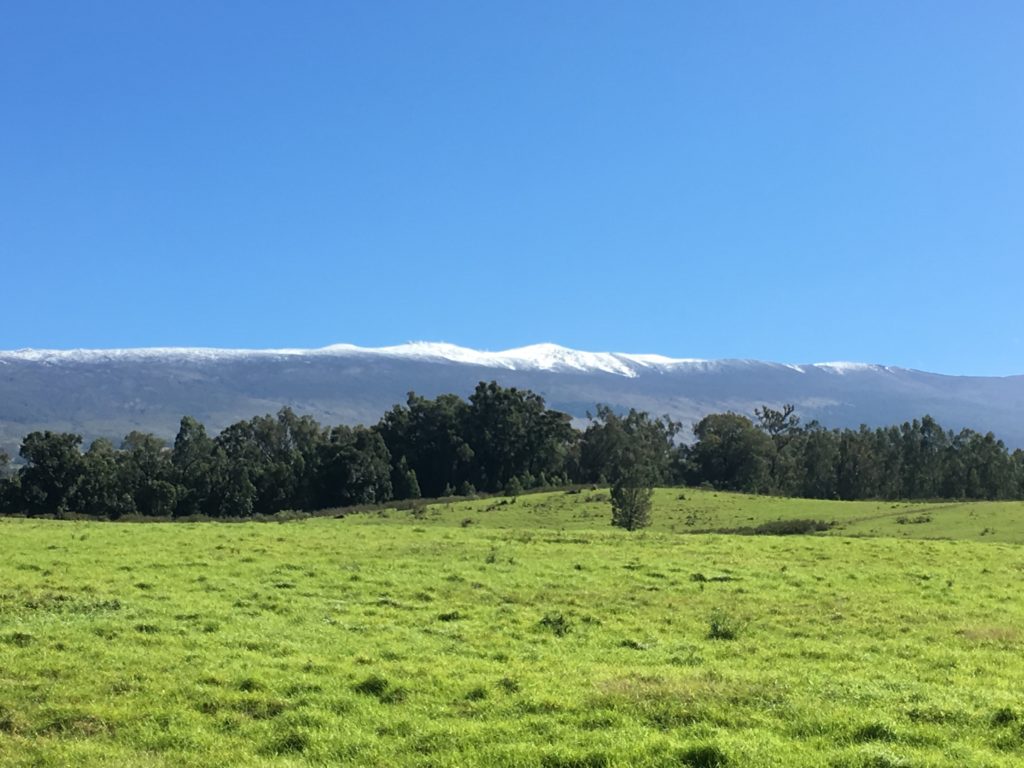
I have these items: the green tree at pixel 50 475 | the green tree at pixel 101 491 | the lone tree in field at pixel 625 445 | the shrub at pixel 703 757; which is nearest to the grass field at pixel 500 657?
the shrub at pixel 703 757

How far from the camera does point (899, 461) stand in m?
129

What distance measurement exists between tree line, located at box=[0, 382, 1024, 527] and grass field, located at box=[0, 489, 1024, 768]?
68865mm

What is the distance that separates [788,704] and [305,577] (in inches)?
660

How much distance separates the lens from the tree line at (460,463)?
9644 centimetres

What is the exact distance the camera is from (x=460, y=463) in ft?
392

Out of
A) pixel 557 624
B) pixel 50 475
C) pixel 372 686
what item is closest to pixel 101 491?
pixel 50 475

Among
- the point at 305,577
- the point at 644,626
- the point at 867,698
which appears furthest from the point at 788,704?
the point at 305,577

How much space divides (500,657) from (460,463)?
343ft

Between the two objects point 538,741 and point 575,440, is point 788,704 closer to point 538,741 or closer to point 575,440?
point 538,741

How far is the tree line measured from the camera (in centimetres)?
9644

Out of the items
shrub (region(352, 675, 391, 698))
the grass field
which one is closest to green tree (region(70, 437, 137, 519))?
the grass field

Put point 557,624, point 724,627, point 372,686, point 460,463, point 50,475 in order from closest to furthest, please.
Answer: point 372,686, point 724,627, point 557,624, point 50,475, point 460,463

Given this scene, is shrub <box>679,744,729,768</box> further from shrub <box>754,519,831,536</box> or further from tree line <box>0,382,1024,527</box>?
tree line <box>0,382,1024,527</box>

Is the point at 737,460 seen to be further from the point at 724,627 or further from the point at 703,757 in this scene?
the point at 703,757
